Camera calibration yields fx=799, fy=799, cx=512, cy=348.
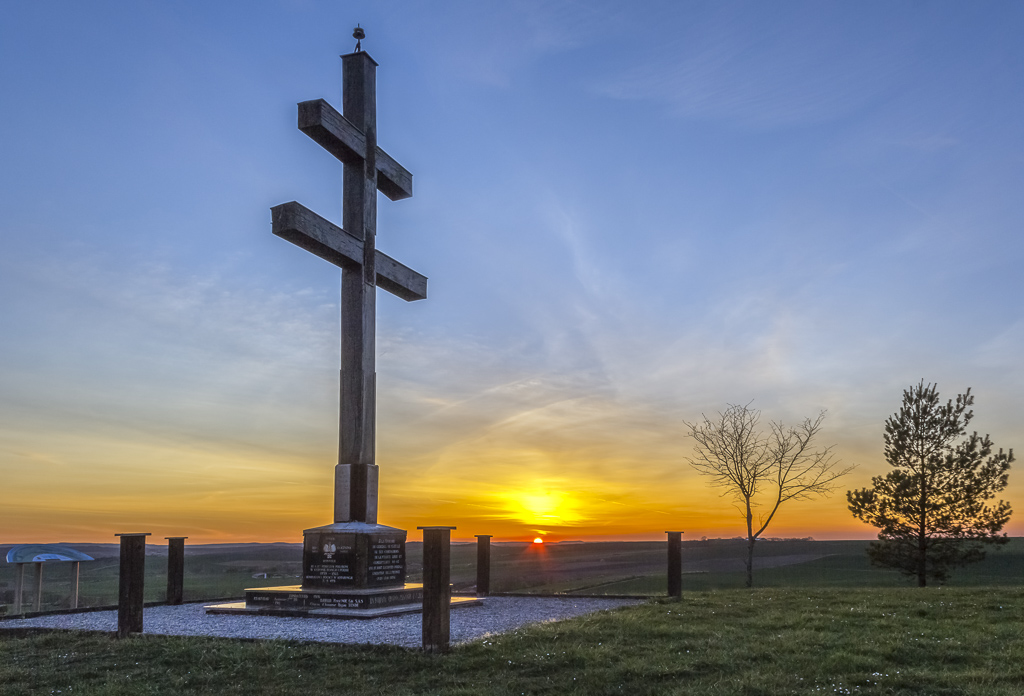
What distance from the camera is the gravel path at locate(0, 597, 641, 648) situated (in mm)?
11016

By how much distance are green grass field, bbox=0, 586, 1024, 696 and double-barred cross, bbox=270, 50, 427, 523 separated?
209 inches

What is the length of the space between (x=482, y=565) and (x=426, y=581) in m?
8.74

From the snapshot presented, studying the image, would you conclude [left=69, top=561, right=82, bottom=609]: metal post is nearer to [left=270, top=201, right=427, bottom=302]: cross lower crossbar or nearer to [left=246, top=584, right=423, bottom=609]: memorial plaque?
[left=246, top=584, right=423, bottom=609]: memorial plaque

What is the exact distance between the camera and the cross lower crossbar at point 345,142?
15766 mm

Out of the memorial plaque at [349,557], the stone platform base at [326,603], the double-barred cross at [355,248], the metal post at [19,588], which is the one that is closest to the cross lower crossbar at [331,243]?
the double-barred cross at [355,248]

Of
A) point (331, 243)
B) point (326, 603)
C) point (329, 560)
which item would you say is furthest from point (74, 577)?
point (331, 243)

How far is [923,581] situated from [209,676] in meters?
26.4

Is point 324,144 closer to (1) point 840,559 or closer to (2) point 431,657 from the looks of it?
(2) point 431,657

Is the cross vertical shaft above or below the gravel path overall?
above

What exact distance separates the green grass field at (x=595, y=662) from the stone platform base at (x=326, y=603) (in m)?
3.04

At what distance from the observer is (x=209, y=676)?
8.79m

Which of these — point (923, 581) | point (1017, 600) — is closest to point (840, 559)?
point (923, 581)

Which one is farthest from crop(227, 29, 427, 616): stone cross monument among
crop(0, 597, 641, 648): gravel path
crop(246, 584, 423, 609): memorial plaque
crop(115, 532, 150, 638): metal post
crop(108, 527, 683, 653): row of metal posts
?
crop(115, 532, 150, 638): metal post

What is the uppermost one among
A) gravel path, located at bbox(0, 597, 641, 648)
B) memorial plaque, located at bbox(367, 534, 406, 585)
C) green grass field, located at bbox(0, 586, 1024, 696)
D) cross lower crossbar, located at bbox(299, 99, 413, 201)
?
cross lower crossbar, located at bbox(299, 99, 413, 201)
